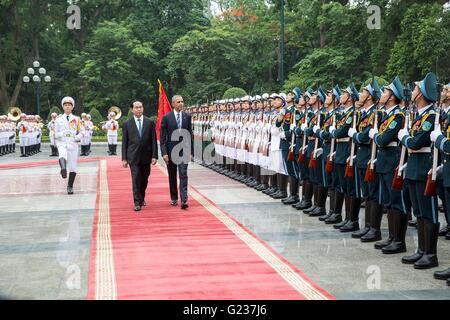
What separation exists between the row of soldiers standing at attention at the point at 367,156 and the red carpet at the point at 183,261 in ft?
4.92

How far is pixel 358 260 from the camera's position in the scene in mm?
7895

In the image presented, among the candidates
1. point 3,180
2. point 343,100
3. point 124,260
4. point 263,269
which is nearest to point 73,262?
point 124,260

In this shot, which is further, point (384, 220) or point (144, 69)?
point (144, 69)

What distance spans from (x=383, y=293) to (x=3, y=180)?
47.8 feet

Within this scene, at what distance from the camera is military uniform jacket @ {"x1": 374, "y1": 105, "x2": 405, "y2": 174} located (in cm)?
834

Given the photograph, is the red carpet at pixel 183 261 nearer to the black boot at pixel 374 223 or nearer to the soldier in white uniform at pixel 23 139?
the black boot at pixel 374 223

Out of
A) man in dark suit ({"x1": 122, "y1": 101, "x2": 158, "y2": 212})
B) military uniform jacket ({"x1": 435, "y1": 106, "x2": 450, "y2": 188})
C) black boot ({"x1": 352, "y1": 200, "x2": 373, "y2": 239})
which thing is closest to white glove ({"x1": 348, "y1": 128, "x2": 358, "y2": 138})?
black boot ({"x1": 352, "y1": 200, "x2": 373, "y2": 239})

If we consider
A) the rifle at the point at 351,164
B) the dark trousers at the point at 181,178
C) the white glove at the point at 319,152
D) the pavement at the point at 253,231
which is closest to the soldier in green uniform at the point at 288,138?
the pavement at the point at 253,231

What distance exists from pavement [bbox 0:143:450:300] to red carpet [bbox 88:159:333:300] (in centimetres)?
20

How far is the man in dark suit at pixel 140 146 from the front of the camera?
1231cm

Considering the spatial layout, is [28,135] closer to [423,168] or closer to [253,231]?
[253,231]
